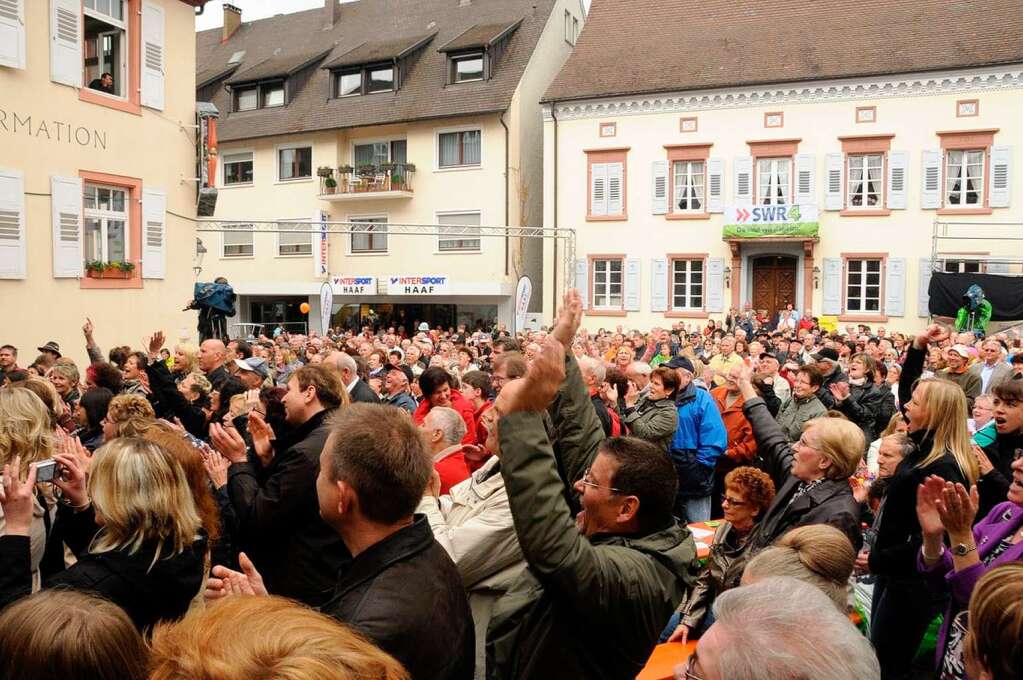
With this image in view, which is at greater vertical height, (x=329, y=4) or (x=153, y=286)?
(x=329, y=4)

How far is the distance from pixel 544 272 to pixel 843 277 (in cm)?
969

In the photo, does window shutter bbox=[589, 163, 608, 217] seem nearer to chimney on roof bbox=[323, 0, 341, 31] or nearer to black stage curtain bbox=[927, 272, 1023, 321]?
black stage curtain bbox=[927, 272, 1023, 321]

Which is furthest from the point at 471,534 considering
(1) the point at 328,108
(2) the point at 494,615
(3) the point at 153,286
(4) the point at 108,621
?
(1) the point at 328,108

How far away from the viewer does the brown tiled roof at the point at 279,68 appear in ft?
109

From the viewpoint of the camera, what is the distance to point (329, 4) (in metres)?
35.9

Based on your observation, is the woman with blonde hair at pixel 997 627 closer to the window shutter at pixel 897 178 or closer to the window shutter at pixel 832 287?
the window shutter at pixel 832 287

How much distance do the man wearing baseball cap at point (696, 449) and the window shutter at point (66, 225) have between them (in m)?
10.1

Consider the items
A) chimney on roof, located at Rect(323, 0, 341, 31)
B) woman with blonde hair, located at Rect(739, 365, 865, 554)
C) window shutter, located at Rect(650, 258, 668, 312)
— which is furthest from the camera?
chimney on roof, located at Rect(323, 0, 341, 31)

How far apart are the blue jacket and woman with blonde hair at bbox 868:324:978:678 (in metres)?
2.29

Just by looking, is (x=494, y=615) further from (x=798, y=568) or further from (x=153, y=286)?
(x=153, y=286)

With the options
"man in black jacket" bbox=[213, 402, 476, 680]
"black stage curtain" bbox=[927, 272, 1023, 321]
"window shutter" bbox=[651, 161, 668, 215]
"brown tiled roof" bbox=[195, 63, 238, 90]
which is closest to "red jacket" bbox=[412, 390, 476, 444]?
"man in black jacket" bbox=[213, 402, 476, 680]

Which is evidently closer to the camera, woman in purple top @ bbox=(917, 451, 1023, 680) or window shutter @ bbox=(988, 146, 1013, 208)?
woman in purple top @ bbox=(917, 451, 1023, 680)

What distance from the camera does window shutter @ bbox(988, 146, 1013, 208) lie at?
79.2 ft

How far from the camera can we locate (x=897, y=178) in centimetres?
2520
